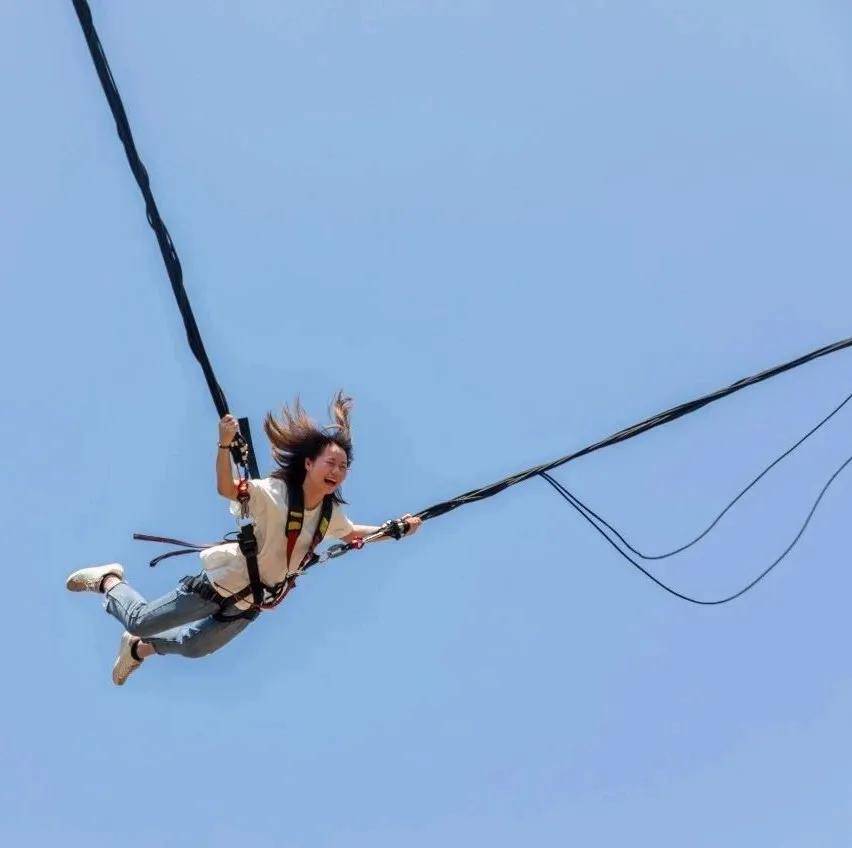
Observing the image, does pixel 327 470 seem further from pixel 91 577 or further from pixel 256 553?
pixel 91 577

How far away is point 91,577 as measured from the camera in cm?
1005

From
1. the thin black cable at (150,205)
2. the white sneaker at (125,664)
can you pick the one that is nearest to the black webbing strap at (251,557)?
the thin black cable at (150,205)

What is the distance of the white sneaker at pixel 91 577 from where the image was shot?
10031 millimetres

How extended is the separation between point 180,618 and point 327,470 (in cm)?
158

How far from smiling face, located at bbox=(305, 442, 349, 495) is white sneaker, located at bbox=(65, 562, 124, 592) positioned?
228 cm

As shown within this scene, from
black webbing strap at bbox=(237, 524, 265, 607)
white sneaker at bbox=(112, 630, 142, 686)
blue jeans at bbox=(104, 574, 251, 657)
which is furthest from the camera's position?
white sneaker at bbox=(112, 630, 142, 686)

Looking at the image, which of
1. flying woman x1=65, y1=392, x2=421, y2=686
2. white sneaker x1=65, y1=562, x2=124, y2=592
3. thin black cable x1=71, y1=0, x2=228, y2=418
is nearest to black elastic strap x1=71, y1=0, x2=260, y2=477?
thin black cable x1=71, y1=0, x2=228, y2=418

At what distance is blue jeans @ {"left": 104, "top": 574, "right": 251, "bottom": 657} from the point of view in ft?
29.6

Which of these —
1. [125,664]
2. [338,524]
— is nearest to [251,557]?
[338,524]

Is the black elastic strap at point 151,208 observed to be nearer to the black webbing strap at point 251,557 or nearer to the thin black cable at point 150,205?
the thin black cable at point 150,205

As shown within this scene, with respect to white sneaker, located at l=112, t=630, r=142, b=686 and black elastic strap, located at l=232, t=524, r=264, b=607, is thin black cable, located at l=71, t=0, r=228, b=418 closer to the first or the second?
black elastic strap, located at l=232, t=524, r=264, b=607

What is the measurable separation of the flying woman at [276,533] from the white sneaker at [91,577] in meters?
0.69

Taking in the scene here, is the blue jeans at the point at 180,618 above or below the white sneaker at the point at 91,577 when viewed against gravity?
below

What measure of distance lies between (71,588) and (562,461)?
13.4ft
